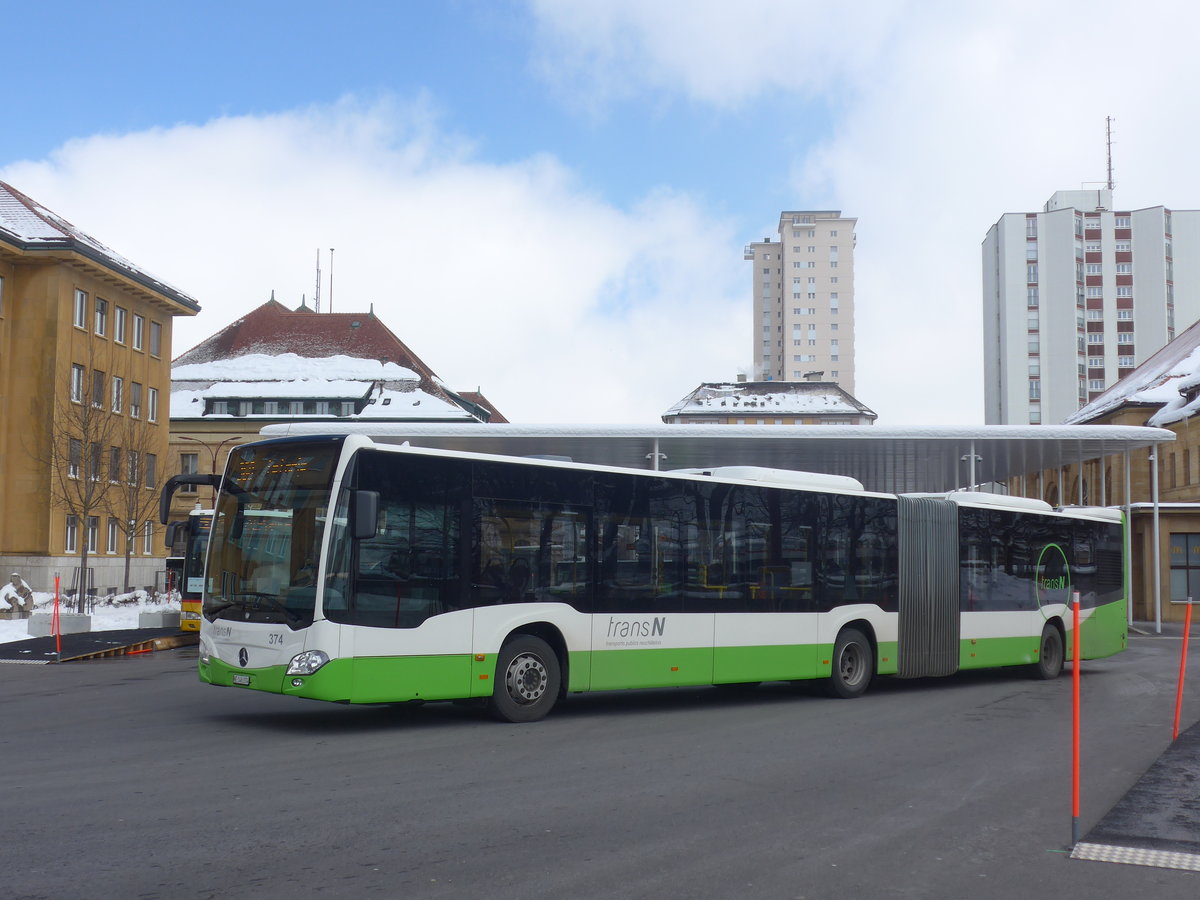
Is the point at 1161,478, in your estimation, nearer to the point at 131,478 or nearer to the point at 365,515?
the point at 131,478

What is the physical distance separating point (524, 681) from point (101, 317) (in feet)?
151

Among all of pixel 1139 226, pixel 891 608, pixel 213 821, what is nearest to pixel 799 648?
pixel 891 608

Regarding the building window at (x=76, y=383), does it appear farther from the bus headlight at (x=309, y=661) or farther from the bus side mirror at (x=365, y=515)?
the bus side mirror at (x=365, y=515)

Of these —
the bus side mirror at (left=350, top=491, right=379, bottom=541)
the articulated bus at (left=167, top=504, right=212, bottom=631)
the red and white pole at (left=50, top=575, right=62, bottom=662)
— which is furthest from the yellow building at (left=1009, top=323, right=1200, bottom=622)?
the bus side mirror at (left=350, top=491, right=379, bottom=541)

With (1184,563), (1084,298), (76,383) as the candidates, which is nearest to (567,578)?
(76,383)

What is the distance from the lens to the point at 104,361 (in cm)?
5328

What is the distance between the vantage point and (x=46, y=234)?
50062mm

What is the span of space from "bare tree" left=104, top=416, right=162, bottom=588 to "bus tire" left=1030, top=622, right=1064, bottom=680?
32.4 meters

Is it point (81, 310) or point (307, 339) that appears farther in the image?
point (307, 339)

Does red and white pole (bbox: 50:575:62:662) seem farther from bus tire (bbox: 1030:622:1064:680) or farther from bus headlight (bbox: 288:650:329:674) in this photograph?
bus tire (bbox: 1030:622:1064:680)

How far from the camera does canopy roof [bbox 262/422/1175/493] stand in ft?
118

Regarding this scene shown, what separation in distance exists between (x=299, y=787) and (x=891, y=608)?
10.8 metres

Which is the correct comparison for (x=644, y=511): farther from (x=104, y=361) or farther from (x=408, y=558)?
(x=104, y=361)

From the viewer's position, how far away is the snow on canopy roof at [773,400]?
11419cm
